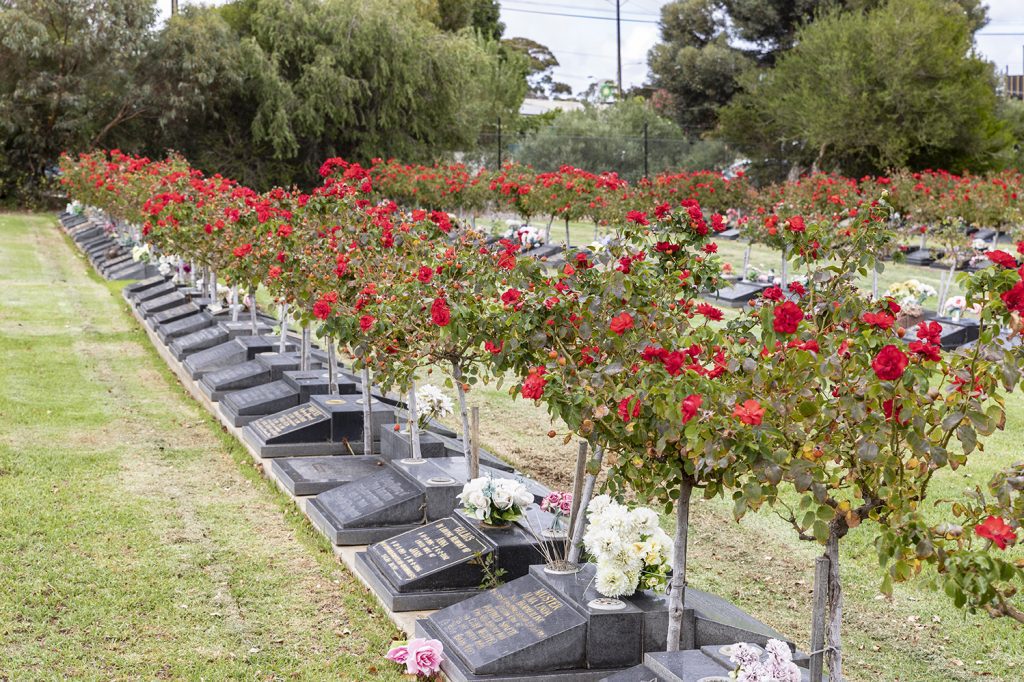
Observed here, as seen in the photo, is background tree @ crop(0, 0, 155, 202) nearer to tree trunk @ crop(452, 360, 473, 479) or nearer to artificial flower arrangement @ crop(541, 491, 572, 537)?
tree trunk @ crop(452, 360, 473, 479)

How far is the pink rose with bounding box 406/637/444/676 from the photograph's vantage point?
5375mm

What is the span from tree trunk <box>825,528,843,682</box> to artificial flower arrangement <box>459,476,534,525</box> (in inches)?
97.8

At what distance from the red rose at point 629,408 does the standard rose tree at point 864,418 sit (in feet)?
1.28

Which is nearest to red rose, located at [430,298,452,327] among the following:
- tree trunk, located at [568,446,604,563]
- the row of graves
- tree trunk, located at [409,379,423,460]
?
tree trunk, located at [568,446,604,563]

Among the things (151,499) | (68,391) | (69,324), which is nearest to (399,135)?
(69,324)

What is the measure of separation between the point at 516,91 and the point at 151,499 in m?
50.2

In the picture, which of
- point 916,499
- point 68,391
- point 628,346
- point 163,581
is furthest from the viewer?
point 68,391

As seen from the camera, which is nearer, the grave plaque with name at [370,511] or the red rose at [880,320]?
the red rose at [880,320]

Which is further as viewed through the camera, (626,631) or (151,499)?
(151,499)

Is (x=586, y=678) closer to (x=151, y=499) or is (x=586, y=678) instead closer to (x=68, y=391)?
(x=151, y=499)

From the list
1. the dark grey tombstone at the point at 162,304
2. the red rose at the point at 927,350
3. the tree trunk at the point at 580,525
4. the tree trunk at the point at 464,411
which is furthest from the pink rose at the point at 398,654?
the dark grey tombstone at the point at 162,304

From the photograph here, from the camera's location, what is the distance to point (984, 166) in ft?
125

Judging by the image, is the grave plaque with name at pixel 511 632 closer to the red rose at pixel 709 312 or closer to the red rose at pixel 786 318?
the red rose at pixel 709 312

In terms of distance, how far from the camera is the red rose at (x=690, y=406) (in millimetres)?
3953
